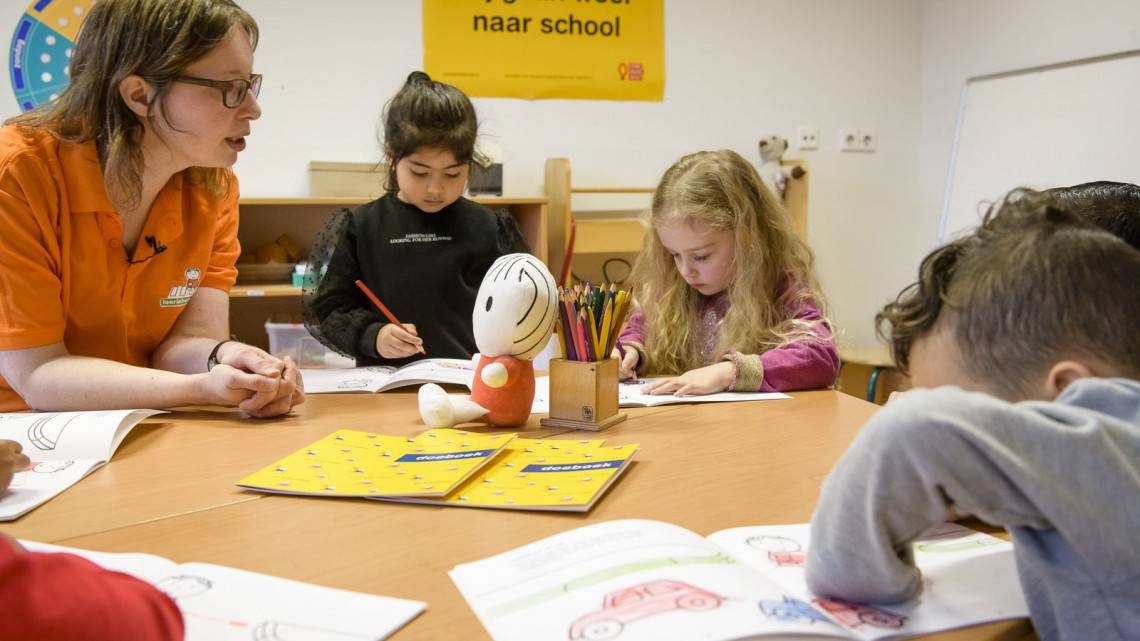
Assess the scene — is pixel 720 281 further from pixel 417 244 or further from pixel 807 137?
pixel 807 137

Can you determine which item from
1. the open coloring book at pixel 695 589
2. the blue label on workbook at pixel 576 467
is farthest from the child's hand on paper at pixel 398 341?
the open coloring book at pixel 695 589

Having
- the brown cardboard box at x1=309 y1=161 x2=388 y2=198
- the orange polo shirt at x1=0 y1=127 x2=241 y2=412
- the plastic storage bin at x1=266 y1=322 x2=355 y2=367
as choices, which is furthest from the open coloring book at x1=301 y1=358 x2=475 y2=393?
the brown cardboard box at x1=309 y1=161 x2=388 y2=198

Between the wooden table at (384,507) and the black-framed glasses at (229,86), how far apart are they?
0.46 meters

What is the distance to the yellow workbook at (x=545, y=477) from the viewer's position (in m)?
0.82

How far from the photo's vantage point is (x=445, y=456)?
37.6 inches

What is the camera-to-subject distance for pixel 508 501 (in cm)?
82

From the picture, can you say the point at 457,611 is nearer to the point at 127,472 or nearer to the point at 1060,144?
the point at 127,472

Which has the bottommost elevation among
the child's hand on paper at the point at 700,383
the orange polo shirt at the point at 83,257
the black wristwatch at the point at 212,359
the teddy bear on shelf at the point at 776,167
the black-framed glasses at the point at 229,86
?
the child's hand on paper at the point at 700,383

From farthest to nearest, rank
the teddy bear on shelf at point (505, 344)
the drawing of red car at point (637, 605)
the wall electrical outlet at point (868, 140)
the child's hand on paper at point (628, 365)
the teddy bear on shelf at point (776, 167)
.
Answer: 1. the wall electrical outlet at point (868, 140)
2. the teddy bear on shelf at point (776, 167)
3. the child's hand on paper at point (628, 365)
4. the teddy bear on shelf at point (505, 344)
5. the drawing of red car at point (637, 605)

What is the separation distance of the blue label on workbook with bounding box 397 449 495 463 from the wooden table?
115mm

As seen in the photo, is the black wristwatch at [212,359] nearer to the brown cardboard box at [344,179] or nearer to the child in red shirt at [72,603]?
the child in red shirt at [72,603]

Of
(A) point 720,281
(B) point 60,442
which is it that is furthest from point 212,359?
(A) point 720,281

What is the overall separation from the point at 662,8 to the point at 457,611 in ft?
11.0

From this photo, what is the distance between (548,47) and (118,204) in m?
2.45
